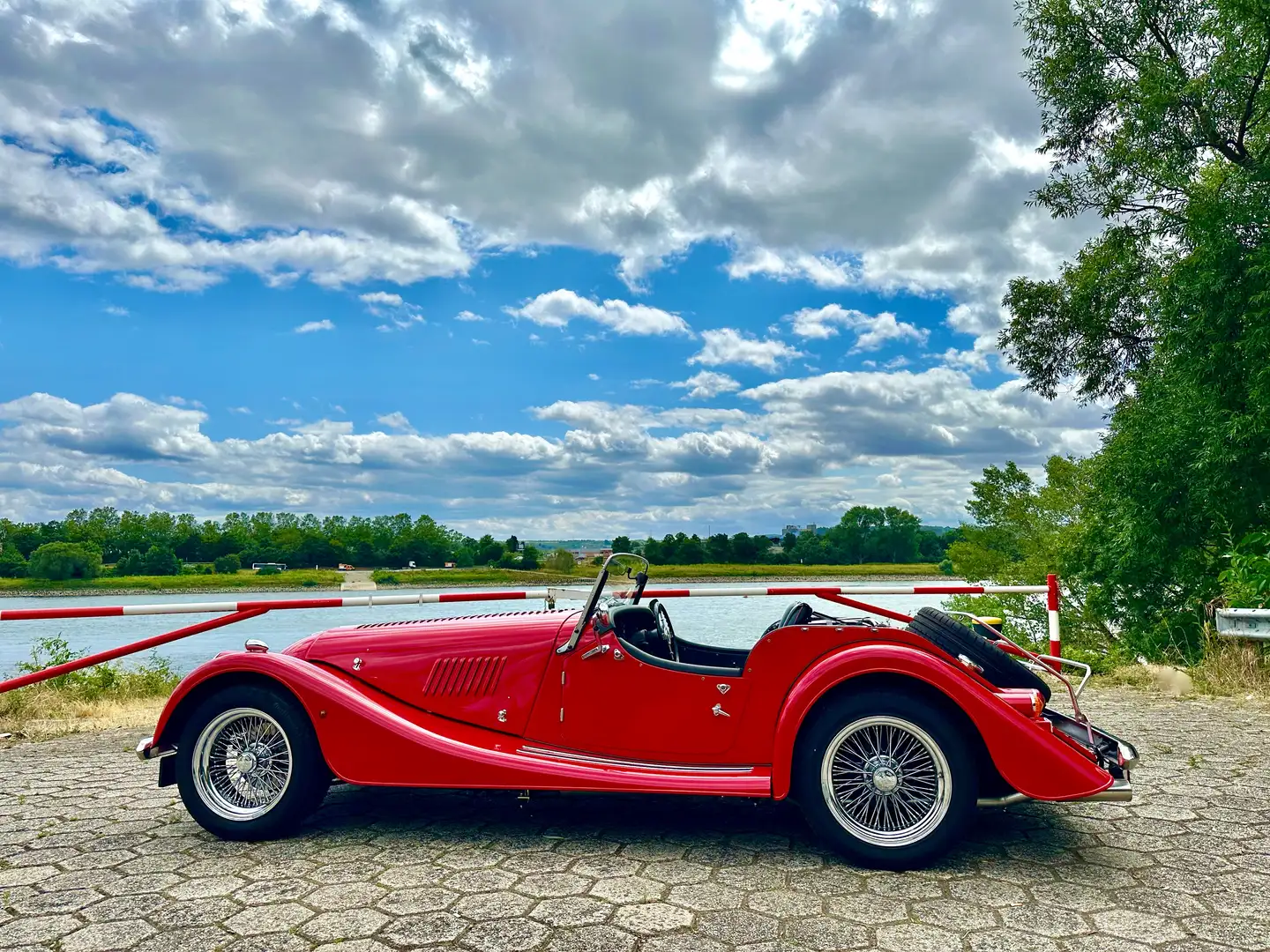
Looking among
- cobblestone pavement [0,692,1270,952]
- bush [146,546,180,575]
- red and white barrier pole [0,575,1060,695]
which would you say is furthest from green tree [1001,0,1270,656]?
bush [146,546,180,575]

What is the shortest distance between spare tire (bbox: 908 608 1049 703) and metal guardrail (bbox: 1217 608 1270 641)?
5.14 meters

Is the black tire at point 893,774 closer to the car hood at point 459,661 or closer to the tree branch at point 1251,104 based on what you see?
the car hood at point 459,661

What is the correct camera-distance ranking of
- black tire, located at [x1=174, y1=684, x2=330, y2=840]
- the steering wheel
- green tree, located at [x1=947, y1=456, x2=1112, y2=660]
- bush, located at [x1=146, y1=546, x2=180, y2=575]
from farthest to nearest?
bush, located at [x1=146, y1=546, x2=180, y2=575], green tree, located at [x1=947, y1=456, x2=1112, y2=660], the steering wheel, black tire, located at [x1=174, y1=684, x2=330, y2=840]

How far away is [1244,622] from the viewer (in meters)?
8.24

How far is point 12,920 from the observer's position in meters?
3.29

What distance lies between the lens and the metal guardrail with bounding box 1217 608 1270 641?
7879 millimetres

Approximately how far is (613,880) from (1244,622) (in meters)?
7.35

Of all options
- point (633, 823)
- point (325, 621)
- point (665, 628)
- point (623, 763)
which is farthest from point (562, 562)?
point (325, 621)

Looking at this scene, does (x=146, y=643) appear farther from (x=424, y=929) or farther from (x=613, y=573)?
(x=424, y=929)

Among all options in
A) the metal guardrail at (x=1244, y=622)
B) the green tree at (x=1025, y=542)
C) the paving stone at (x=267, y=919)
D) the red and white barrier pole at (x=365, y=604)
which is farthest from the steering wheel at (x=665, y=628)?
the green tree at (x=1025, y=542)

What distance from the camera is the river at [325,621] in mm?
7504

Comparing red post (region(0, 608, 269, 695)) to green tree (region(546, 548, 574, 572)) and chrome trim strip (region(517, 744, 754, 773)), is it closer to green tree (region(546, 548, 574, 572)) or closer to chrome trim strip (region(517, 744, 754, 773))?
green tree (region(546, 548, 574, 572))

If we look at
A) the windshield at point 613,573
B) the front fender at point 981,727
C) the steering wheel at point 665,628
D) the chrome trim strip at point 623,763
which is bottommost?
the chrome trim strip at point 623,763

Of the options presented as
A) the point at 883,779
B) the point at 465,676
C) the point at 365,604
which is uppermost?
the point at 365,604
